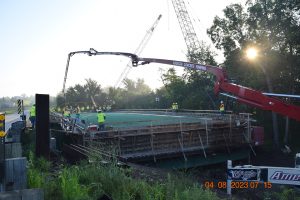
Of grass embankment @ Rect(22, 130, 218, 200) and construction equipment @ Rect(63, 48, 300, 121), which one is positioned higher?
construction equipment @ Rect(63, 48, 300, 121)

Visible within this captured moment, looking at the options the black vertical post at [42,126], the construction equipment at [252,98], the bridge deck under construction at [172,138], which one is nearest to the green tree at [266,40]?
the bridge deck under construction at [172,138]

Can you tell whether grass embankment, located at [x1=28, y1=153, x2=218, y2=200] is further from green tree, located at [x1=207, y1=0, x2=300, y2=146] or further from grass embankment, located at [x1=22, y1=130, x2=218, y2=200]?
green tree, located at [x1=207, y1=0, x2=300, y2=146]

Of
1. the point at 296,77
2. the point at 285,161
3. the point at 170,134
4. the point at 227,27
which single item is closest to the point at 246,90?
the point at 170,134

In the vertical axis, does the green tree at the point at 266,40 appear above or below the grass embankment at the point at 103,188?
above

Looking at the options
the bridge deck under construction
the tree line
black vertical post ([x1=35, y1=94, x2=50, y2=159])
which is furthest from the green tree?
black vertical post ([x1=35, y1=94, x2=50, y2=159])

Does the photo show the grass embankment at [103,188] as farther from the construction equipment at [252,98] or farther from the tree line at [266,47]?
the tree line at [266,47]

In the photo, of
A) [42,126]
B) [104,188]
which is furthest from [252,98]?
[104,188]

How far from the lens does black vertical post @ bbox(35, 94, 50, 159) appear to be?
12.4 m

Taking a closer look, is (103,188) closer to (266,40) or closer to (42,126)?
(42,126)

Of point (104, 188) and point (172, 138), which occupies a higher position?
point (104, 188)

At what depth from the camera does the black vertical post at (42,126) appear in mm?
12398

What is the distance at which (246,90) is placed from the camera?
1683cm

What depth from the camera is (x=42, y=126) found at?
1259 cm

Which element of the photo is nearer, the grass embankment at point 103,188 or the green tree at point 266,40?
the grass embankment at point 103,188
